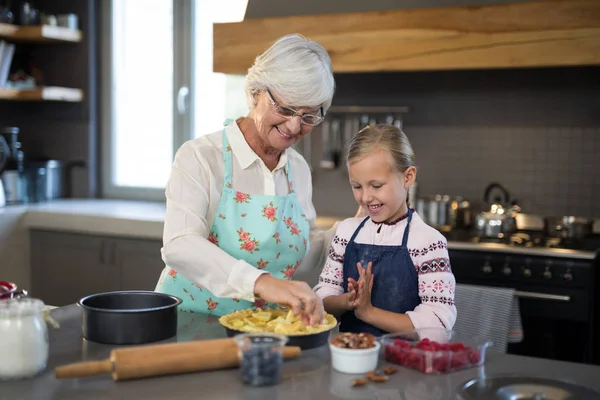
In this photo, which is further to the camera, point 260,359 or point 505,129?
point 505,129

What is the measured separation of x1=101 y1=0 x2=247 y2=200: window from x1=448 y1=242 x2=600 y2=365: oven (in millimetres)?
1863

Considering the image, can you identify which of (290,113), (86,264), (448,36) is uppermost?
(448,36)

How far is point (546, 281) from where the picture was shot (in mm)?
3086

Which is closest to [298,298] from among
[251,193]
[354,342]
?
[354,342]

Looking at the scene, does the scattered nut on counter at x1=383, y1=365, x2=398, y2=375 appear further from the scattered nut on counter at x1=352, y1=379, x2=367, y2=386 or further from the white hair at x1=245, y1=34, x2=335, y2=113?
the white hair at x1=245, y1=34, x2=335, y2=113

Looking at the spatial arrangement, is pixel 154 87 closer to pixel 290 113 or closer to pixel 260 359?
pixel 290 113

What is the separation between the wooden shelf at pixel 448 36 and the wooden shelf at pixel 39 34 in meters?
1.22

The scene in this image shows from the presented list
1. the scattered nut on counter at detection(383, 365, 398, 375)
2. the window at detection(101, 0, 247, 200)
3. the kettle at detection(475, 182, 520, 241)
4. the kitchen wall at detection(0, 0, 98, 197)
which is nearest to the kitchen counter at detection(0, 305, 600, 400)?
the scattered nut on counter at detection(383, 365, 398, 375)

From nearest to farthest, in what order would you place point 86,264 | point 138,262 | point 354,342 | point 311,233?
point 354,342 → point 311,233 → point 138,262 → point 86,264

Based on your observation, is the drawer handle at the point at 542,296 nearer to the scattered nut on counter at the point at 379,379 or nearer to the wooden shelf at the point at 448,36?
the wooden shelf at the point at 448,36

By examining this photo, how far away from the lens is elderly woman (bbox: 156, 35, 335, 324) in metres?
1.77

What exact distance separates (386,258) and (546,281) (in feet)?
4.69

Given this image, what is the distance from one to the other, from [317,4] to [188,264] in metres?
2.36

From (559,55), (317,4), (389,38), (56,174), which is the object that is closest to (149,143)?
(56,174)
